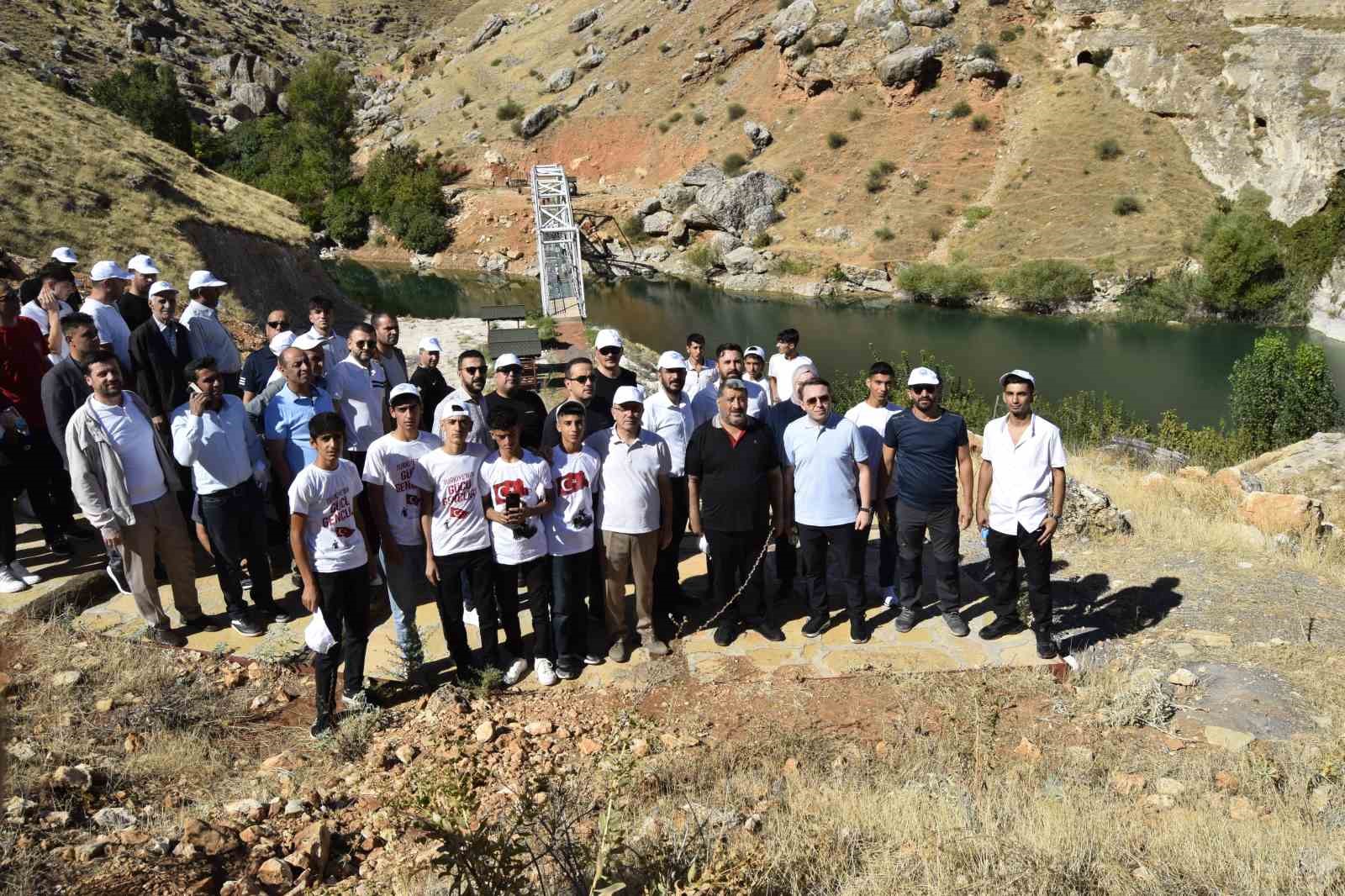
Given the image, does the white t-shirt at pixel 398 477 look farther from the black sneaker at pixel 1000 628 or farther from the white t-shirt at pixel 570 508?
the black sneaker at pixel 1000 628

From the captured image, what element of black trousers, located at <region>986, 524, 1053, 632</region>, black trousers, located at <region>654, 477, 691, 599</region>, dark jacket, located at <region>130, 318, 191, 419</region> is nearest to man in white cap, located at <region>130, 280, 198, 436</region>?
dark jacket, located at <region>130, 318, 191, 419</region>

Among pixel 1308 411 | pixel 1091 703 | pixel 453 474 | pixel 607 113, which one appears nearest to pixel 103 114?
pixel 453 474

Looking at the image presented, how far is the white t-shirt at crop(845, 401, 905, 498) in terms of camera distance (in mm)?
5648

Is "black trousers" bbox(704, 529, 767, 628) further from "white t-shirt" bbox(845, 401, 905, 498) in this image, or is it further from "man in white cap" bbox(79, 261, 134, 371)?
"man in white cap" bbox(79, 261, 134, 371)

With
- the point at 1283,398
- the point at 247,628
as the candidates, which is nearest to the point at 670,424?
the point at 247,628

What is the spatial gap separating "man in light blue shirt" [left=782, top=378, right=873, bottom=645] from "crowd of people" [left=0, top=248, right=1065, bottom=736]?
15 millimetres

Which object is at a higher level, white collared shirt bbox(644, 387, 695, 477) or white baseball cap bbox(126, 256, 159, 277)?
white baseball cap bbox(126, 256, 159, 277)

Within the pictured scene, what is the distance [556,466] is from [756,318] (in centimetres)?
2626

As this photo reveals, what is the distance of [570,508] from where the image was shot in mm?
4992

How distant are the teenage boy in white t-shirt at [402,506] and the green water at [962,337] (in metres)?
18.5

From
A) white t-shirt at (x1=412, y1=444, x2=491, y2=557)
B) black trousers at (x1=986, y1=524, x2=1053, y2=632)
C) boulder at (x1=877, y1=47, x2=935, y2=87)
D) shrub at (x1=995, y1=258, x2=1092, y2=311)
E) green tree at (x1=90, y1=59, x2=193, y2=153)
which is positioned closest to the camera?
white t-shirt at (x1=412, y1=444, x2=491, y2=557)

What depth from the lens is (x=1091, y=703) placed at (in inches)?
191

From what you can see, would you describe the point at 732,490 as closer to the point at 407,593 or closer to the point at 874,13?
the point at 407,593

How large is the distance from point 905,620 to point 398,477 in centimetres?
329
